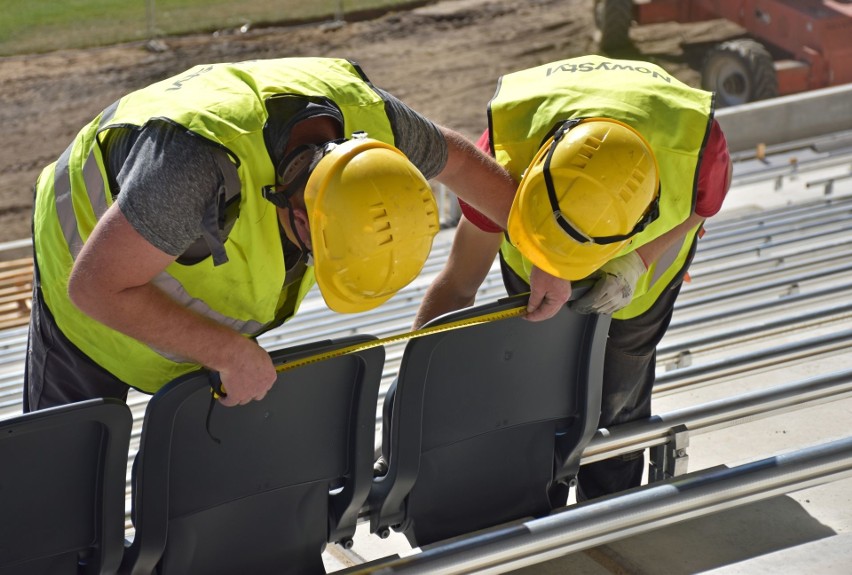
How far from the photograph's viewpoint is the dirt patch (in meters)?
15.5

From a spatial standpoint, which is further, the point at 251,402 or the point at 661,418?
the point at 661,418

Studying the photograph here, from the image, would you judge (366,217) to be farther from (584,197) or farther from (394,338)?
(584,197)

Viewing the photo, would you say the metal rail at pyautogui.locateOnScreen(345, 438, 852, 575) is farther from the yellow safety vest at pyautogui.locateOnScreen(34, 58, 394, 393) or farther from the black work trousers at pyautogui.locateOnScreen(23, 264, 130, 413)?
the black work trousers at pyautogui.locateOnScreen(23, 264, 130, 413)

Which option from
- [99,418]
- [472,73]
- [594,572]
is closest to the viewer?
[99,418]

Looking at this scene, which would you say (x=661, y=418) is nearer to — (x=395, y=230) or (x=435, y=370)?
(x=435, y=370)

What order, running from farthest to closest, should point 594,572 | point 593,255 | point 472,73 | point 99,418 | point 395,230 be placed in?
point 472,73
point 594,572
point 593,255
point 395,230
point 99,418

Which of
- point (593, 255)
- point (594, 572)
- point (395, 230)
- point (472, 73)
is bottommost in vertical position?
point (472, 73)

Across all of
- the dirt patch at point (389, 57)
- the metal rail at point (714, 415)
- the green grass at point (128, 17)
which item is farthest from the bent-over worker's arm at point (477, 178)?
the green grass at point (128, 17)

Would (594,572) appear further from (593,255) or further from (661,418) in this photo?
(593,255)

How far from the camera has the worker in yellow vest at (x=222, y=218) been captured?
2709 mm

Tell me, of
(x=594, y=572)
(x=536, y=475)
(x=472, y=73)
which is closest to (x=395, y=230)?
(x=536, y=475)

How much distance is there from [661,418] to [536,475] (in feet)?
1.53

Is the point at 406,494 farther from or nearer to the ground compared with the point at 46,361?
nearer to the ground

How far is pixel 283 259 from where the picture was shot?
3.13m
